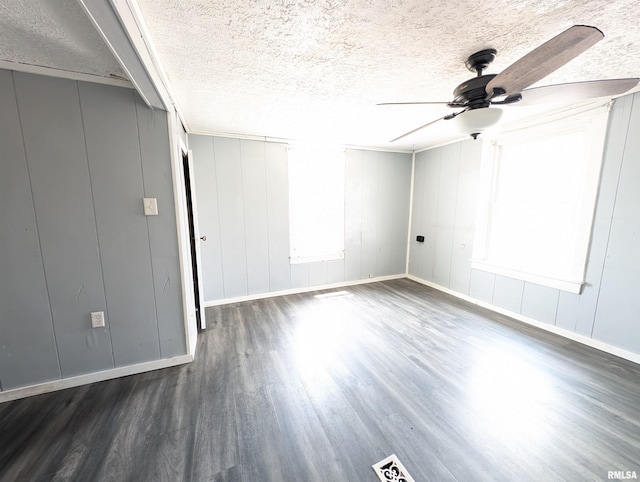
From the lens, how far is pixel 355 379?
6.38ft

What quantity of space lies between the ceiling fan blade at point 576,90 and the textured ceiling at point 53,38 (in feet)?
7.74

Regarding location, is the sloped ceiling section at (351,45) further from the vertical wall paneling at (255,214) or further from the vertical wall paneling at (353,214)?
the vertical wall paneling at (353,214)

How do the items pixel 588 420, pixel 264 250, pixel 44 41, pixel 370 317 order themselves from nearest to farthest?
1. pixel 44 41
2. pixel 588 420
3. pixel 370 317
4. pixel 264 250

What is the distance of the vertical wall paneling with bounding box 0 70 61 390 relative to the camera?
1552 millimetres

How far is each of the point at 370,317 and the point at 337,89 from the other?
2.51 meters

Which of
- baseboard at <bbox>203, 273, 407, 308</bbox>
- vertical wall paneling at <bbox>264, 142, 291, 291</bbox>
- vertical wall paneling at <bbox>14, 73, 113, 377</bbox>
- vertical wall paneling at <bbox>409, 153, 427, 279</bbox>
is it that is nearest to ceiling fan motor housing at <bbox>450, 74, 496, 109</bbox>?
vertical wall paneling at <bbox>264, 142, 291, 291</bbox>

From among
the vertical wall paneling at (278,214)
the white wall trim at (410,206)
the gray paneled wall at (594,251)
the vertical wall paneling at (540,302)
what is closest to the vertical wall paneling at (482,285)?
the gray paneled wall at (594,251)

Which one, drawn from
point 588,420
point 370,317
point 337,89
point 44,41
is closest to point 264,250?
point 370,317

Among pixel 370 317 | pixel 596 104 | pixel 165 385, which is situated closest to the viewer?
pixel 165 385

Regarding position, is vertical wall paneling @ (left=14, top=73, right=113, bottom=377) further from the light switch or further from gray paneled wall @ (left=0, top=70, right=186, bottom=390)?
the light switch

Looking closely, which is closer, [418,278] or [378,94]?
[378,94]

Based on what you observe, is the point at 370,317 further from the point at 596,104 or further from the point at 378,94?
the point at 596,104

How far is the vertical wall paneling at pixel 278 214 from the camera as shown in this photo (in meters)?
3.49

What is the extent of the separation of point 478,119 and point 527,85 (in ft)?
0.80
